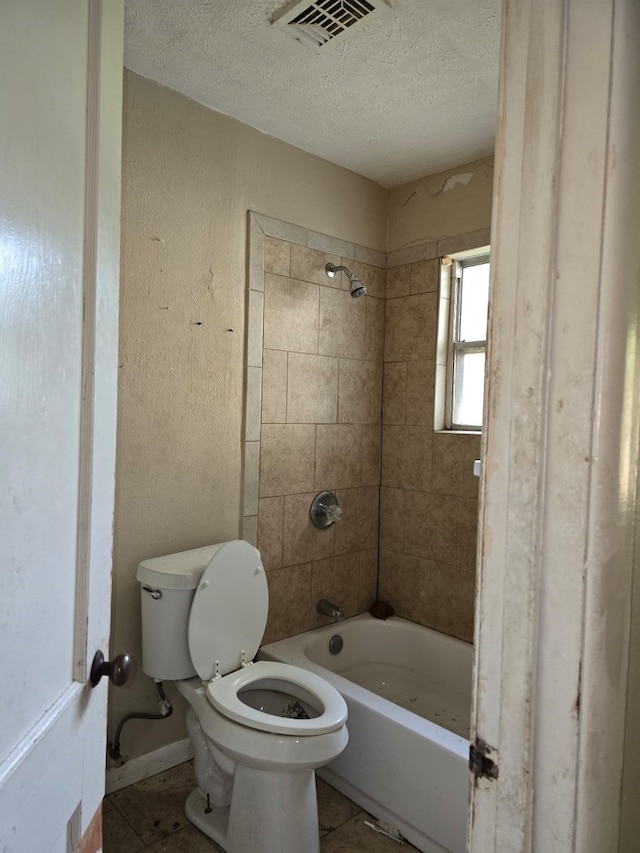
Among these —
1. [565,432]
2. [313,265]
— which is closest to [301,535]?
[313,265]

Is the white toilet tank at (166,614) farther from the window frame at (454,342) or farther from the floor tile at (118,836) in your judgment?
the window frame at (454,342)

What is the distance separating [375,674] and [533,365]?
2.47 meters

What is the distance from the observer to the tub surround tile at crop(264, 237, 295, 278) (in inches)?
92.8

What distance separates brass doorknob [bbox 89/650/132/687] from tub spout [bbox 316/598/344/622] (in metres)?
1.77

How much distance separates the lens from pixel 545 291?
1.77ft

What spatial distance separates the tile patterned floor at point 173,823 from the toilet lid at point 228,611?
1.61ft

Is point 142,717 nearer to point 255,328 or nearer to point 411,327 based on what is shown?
point 255,328

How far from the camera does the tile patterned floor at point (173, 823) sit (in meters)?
1.79

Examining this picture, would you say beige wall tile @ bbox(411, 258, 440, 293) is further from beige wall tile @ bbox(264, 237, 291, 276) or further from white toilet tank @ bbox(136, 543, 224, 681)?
white toilet tank @ bbox(136, 543, 224, 681)

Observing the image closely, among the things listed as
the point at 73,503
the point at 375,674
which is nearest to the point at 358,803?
the point at 375,674

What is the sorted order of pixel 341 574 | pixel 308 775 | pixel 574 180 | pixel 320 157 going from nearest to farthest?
pixel 574 180 → pixel 308 775 → pixel 320 157 → pixel 341 574

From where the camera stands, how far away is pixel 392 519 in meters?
2.86

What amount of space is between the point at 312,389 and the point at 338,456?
36 centimetres

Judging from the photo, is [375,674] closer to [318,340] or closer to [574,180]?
[318,340]
